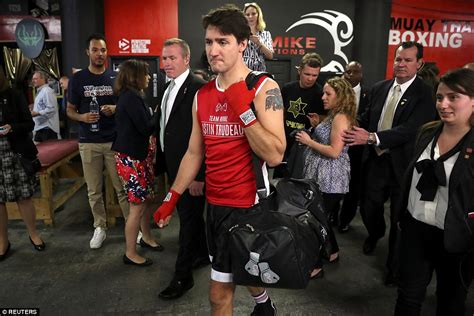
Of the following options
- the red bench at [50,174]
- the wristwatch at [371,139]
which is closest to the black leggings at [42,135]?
the red bench at [50,174]

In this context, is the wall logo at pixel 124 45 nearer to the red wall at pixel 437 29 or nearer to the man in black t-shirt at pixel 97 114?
the man in black t-shirt at pixel 97 114

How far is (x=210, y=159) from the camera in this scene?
195cm

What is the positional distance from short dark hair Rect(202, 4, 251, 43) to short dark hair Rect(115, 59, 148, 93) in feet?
4.34

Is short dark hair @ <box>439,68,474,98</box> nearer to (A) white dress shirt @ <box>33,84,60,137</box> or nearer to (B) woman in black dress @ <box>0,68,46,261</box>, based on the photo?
(B) woman in black dress @ <box>0,68,46,261</box>

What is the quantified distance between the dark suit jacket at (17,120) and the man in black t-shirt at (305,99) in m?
2.16

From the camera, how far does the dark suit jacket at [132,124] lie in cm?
290

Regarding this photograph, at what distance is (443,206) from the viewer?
5.98ft

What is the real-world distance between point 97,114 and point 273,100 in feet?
7.17

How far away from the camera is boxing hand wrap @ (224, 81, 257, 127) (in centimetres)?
160

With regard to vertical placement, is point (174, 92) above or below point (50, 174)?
above

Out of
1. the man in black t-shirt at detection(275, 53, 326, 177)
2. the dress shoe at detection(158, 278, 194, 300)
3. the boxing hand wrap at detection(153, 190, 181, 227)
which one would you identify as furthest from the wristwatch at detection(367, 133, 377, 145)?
the dress shoe at detection(158, 278, 194, 300)

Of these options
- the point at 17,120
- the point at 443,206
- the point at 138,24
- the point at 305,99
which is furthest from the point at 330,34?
the point at 443,206

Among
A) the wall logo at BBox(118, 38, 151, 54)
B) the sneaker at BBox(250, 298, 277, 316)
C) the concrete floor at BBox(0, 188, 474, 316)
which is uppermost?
the wall logo at BBox(118, 38, 151, 54)

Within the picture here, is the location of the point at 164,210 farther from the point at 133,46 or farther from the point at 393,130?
the point at 133,46
